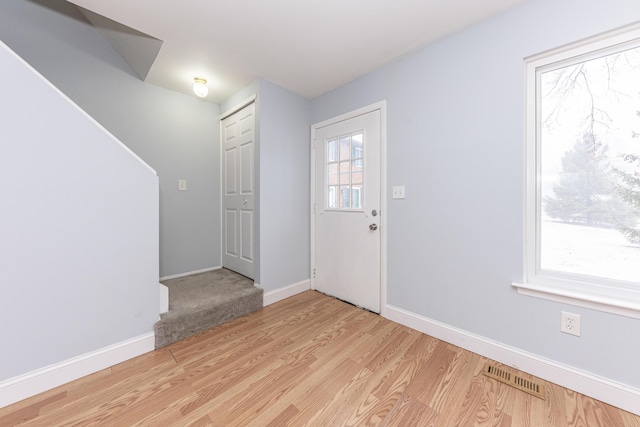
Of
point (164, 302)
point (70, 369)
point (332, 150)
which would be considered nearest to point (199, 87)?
point (332, 150)

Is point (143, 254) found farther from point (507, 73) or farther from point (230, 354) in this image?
point (507, 73)

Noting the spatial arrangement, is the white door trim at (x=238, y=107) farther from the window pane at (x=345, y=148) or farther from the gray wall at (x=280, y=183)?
the window pane at (x=345, y=148)

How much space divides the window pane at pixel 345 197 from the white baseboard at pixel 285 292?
1085 mm

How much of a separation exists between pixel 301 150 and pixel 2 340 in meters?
2.63

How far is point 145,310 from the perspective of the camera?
5.71 ft

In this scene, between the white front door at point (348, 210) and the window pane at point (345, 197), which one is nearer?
the white front door at point (348, 210)

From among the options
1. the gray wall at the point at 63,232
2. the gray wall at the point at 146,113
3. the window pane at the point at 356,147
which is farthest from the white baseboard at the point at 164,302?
the window pane at the point at 356,147

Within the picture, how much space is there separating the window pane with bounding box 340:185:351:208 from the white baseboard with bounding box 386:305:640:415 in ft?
4.05

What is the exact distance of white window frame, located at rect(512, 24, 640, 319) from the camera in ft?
4.21

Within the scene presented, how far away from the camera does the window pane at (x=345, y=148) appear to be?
2553 mm

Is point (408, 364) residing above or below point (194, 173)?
below

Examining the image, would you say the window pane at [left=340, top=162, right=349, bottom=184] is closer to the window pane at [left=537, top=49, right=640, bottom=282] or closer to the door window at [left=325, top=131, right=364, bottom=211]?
the door window at [left=325, top=131, right=364, bottom=211]

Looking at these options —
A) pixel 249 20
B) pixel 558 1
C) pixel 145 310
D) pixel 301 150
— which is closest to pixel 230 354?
pixel 145 310

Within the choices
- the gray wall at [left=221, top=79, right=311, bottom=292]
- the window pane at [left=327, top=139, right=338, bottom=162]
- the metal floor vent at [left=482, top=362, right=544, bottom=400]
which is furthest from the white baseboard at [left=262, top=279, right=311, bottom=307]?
the metal floor vent at [left=482, top=362, right=544, bottom=400]
